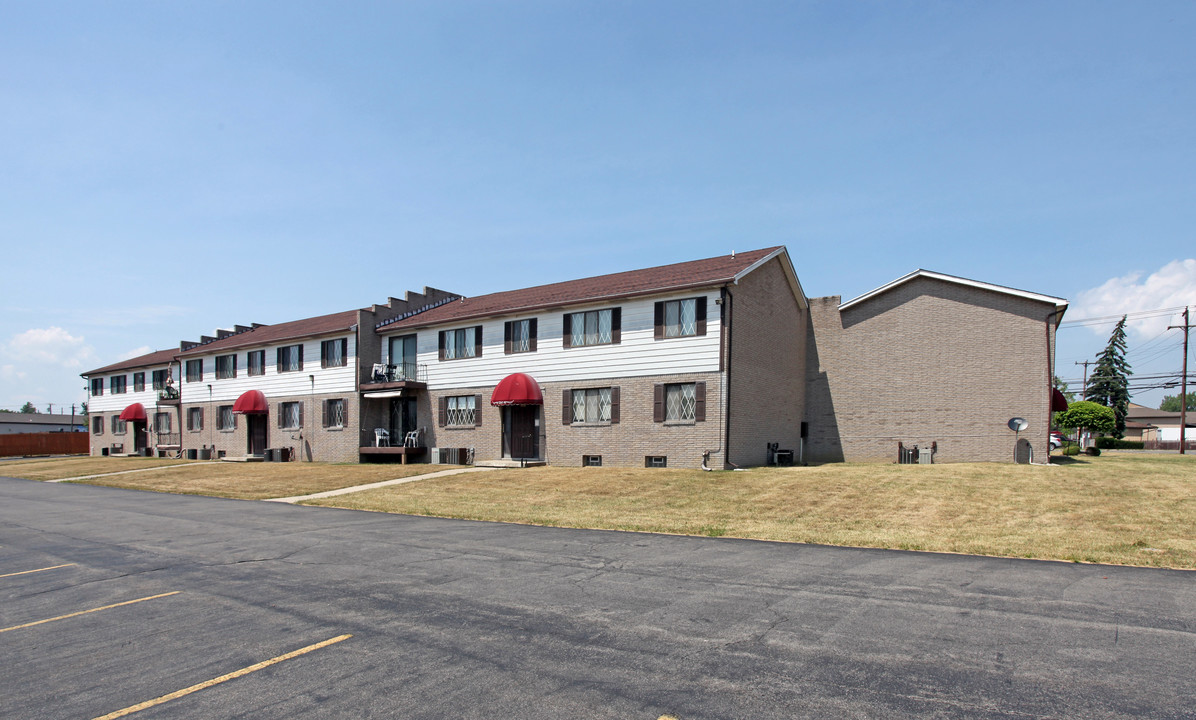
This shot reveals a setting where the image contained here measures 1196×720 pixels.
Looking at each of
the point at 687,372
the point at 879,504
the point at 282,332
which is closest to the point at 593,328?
the point at 687,372

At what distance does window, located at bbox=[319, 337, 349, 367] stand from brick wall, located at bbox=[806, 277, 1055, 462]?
23.3 metres

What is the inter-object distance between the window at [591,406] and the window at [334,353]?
1426cm

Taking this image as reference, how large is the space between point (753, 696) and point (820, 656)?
1.15 meters

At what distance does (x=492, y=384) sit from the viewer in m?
28.6

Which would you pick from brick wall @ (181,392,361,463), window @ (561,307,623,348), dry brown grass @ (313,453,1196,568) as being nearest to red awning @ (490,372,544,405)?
window @ (561,307,623,348)

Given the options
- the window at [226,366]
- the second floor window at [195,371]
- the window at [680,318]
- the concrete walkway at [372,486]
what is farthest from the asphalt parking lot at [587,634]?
the second floor window at [195,371]

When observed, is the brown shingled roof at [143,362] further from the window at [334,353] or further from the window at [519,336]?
the window at [519,336]

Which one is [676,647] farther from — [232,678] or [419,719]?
[232,678]

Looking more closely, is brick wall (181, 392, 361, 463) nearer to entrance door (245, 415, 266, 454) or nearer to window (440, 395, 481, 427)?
entrance door (245, 415, 266, 454)

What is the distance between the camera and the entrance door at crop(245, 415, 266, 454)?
3831 cm

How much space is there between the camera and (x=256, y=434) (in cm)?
3866

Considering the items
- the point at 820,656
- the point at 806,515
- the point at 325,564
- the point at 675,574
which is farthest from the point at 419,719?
the point at 806,515

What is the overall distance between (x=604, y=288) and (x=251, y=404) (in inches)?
910

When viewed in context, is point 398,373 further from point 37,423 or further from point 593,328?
point 37,423
